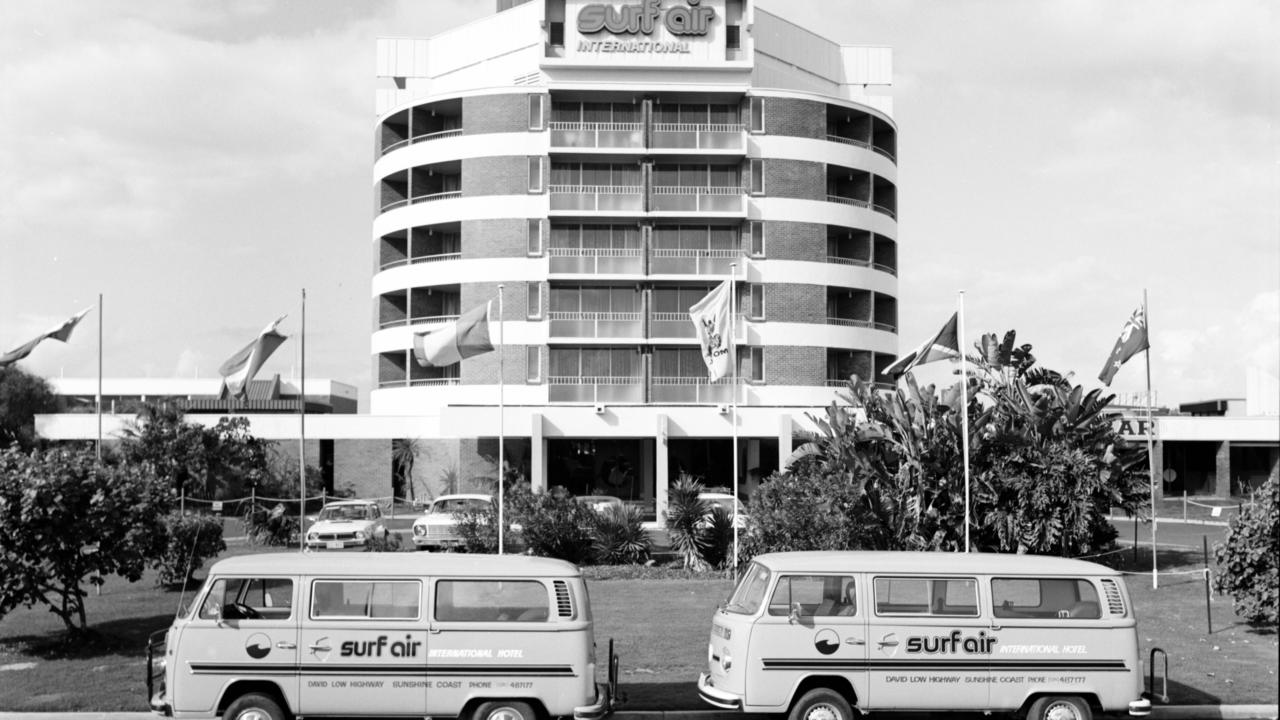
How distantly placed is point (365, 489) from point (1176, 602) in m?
37.2

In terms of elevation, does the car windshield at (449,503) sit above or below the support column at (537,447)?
below

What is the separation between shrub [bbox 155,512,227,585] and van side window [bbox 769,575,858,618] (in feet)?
49.2

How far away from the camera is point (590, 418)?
48.8m

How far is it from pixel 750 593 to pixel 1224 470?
5166 centimetres

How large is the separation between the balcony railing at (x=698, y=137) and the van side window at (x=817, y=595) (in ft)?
133

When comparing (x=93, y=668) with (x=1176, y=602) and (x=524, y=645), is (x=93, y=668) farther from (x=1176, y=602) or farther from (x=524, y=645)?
(x=1176, y=602)

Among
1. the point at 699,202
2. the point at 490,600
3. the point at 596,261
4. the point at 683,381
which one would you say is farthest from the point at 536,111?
the point at 490,600

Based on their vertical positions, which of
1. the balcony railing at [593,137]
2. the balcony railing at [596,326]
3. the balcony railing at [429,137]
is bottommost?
the balcony railing at [596,326]

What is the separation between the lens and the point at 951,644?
41.5ft

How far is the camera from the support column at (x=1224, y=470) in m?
56.5

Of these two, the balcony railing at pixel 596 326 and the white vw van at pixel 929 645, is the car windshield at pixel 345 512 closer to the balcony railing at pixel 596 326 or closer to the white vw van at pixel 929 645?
the balcony railing at pixel 596 326

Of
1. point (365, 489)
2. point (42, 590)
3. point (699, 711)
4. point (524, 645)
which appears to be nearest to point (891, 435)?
point (699, 711)

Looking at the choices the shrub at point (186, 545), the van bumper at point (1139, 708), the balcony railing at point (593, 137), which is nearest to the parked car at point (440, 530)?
the shrub at point (186, 545)

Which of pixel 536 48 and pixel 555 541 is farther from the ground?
pixel 536 48
